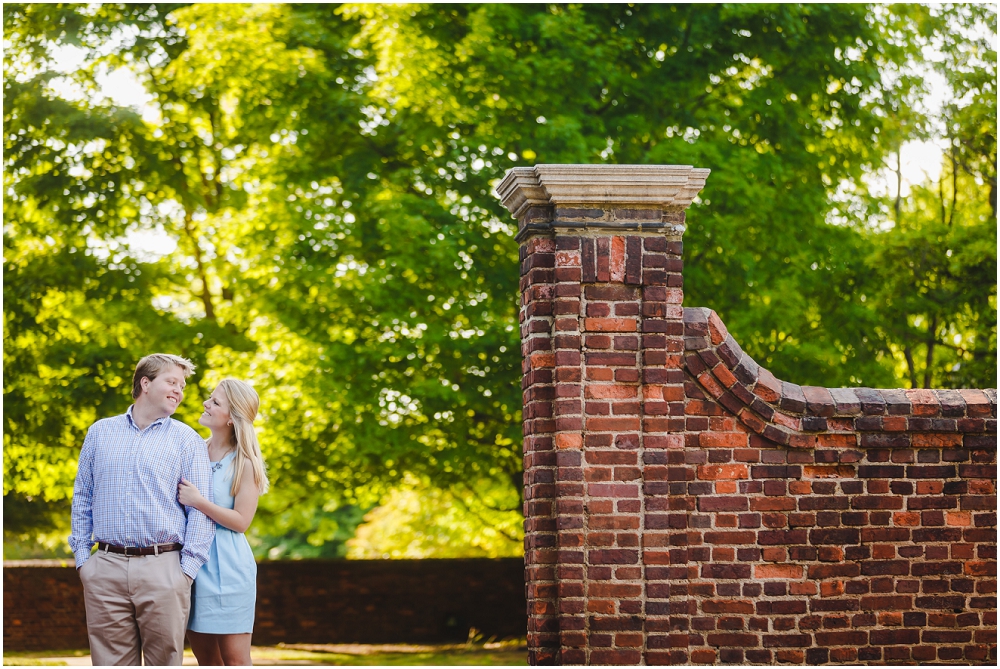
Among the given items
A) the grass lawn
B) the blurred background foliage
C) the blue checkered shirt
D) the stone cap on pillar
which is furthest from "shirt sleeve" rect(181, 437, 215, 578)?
the grass lawn

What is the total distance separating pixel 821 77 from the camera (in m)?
12.5

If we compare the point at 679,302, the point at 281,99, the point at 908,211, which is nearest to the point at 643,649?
the point at 679,302

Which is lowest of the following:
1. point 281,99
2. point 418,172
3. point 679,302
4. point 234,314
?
point 679,302

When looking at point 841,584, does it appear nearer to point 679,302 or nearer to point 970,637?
point 970,637

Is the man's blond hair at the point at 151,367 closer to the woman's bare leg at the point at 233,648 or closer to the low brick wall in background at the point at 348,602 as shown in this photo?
the woman's bare leg at the point at 233,648

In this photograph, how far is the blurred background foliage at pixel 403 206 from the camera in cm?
1088

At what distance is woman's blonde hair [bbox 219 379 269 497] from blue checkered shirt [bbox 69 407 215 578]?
15cm

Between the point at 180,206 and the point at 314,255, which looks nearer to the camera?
the point at 314,255

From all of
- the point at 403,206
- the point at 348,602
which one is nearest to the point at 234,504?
the point at 403,206

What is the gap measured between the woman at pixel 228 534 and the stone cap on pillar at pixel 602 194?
5.44 feet

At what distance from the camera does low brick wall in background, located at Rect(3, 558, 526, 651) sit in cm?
1470

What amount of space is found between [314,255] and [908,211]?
11008 millimetres

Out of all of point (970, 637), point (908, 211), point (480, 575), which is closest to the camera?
point (970, 637)

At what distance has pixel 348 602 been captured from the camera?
14.8 meters
